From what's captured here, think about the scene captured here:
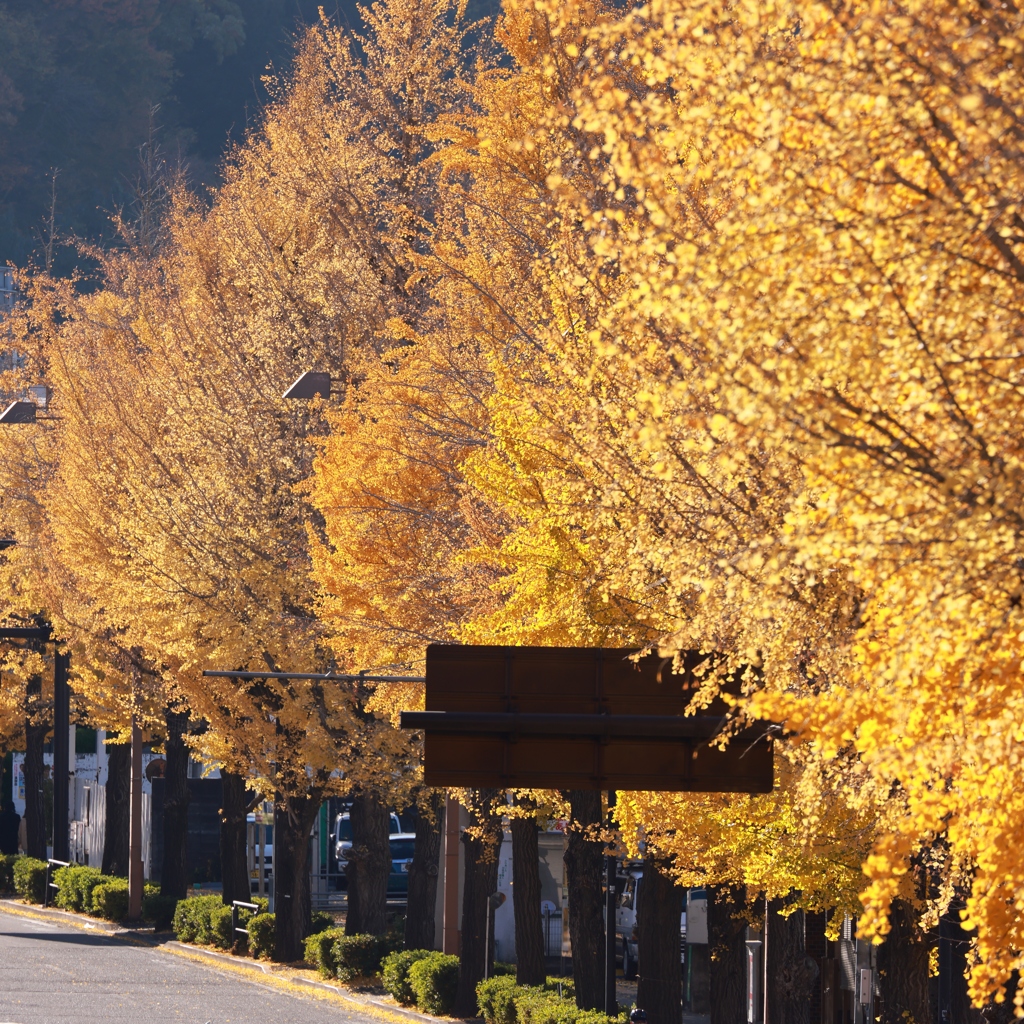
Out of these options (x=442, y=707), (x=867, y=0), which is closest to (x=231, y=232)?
(x=442, y=707)

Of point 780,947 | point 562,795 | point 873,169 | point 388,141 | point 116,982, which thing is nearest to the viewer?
point 873,169

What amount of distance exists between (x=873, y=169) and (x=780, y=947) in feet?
39.5

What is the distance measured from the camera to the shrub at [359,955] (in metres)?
26.7

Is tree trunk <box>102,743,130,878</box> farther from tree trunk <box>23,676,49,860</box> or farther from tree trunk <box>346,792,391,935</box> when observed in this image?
tree trunk <box>346,792,391,935</box>

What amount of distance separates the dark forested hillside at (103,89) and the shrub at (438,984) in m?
82.5

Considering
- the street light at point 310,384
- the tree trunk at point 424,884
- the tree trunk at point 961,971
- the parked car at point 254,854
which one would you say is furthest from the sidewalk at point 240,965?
the street light at point 310,384

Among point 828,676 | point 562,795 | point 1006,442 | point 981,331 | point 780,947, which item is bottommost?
point 780,947

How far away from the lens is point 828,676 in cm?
984

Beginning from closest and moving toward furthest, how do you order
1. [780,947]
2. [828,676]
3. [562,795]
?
[828,676] < [780,947] < [562,795]

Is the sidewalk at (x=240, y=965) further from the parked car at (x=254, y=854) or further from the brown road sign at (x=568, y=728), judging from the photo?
the brown road sign at (x=568, y=728)

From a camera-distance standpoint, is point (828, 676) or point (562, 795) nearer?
point (828, 676)

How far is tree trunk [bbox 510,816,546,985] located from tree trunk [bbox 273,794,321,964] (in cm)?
644

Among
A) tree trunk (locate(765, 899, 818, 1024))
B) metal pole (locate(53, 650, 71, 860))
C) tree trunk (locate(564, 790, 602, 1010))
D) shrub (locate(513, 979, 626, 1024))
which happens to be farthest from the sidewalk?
tree trunk (locate(765, 899, 818, 1024))

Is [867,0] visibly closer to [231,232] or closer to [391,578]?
[391,578]
